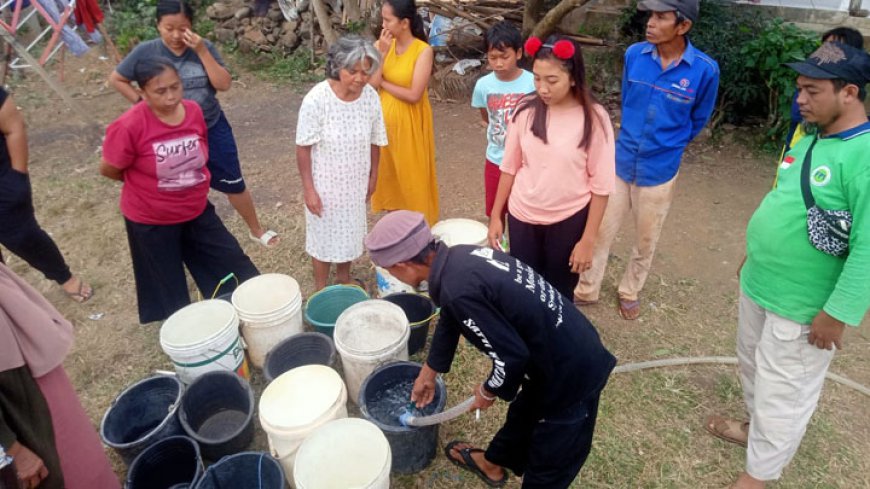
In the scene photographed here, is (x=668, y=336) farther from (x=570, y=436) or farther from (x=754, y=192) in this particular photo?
(x=754, y=192)

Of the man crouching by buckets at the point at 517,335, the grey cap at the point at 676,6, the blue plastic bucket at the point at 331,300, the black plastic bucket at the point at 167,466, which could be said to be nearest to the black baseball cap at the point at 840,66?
the grey cap at the point at 676,6

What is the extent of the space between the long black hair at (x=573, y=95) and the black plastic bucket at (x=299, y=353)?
1.68 m

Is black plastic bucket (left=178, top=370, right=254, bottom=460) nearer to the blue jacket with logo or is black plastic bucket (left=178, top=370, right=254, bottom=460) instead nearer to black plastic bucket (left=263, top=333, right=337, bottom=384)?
black plastic bucket (left=263, top=333, right=337, bottom=384)

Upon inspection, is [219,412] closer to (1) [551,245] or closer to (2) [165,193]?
(2) [165,193]

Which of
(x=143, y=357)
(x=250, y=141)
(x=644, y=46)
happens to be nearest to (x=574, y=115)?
(x=644, y=46)

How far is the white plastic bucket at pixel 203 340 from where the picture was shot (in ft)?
9.32

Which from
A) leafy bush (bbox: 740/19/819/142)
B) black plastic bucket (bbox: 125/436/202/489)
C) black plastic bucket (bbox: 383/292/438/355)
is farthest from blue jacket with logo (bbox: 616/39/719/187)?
leafy bush (bbox: 740/19/819/142)

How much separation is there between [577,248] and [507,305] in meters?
1.23

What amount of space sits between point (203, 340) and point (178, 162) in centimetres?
97

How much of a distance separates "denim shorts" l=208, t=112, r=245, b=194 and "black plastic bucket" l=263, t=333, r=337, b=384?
147cm

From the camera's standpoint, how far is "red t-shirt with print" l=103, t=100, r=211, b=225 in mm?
2799

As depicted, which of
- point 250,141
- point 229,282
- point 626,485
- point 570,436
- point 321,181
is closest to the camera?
point 570,436

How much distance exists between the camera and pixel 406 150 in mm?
3848

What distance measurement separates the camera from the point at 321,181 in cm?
336
